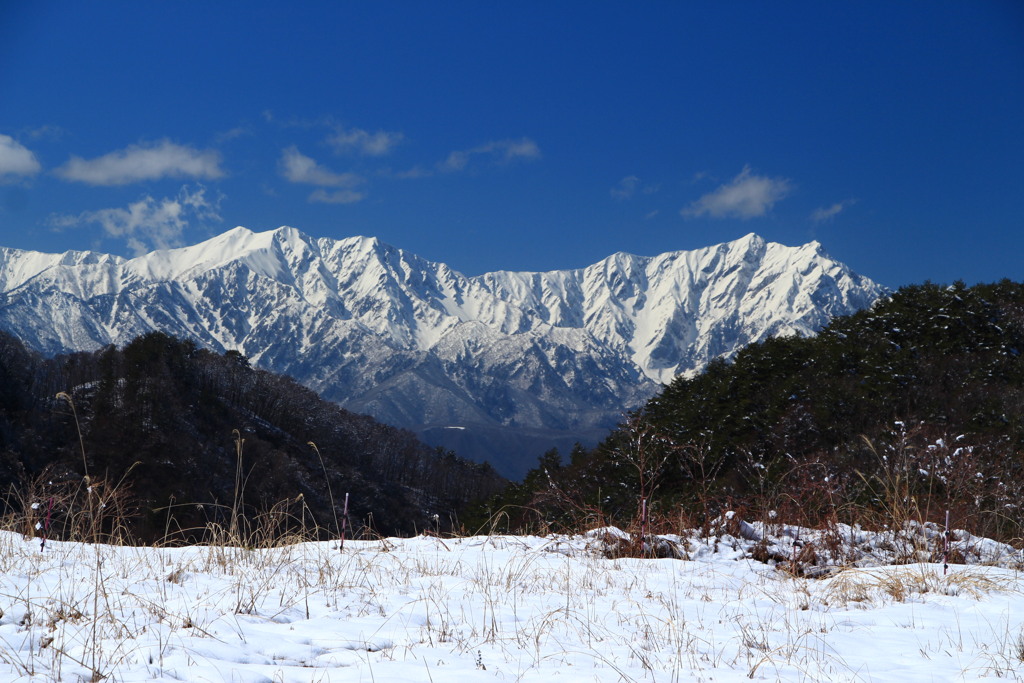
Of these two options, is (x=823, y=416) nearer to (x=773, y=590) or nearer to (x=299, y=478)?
(x=773, y=590)

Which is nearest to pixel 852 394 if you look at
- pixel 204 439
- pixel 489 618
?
pixel 489 618

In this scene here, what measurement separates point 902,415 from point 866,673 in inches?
1108

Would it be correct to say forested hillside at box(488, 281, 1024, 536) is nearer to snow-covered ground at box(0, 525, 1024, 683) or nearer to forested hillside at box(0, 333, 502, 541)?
snow-covered ground at box(0, 525, 1024, 683)

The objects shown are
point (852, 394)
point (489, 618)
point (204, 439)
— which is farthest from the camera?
point (204, 439)

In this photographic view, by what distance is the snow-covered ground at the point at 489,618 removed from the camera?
3303 millimetres

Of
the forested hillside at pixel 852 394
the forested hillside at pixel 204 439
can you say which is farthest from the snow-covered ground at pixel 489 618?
the forested hillside at pixel 204 439

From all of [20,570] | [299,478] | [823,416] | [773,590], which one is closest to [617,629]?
[773,590]

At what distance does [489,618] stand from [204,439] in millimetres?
77662

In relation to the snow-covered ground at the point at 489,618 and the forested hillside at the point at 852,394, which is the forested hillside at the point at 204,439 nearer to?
the forested hillside at the point at 852,394

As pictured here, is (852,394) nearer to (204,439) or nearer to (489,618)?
(489,618)

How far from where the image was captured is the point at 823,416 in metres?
28.9

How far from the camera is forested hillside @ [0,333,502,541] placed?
64.1 metres

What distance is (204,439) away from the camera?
74.9 metres

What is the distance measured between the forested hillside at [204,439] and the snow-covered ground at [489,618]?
41316 mm
